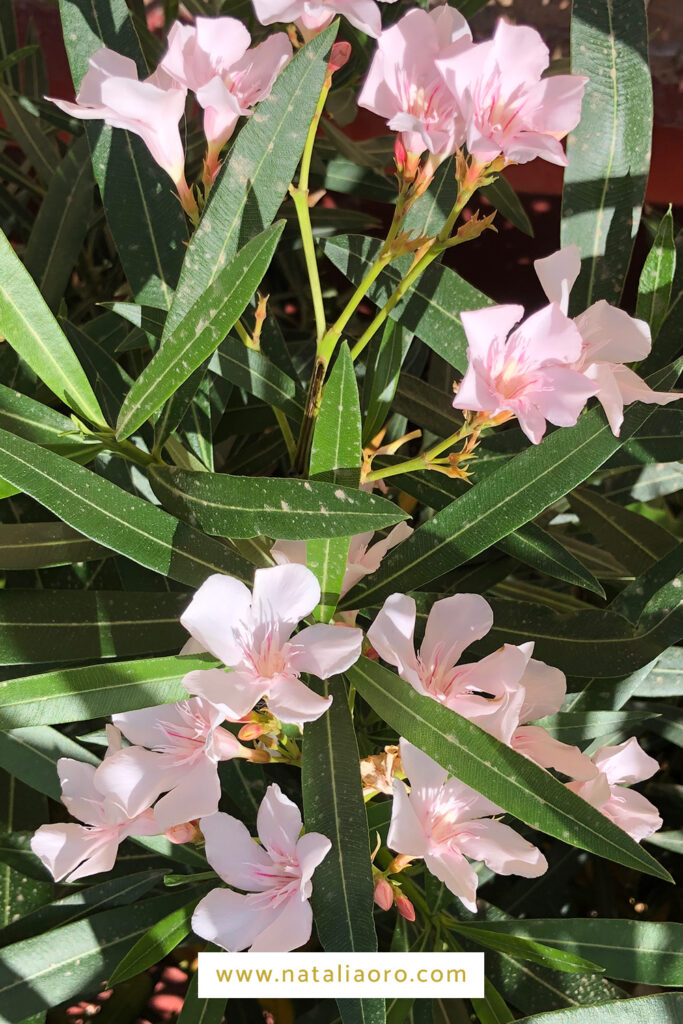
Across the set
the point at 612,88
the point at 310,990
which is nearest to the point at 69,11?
the point at 612,88

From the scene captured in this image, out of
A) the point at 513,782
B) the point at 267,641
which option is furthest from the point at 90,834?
the point at 513,782

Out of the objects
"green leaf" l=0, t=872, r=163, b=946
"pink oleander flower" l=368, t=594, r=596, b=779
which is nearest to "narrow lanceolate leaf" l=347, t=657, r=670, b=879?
"pink oleander flower" l=368, t=594, r=596, b=779

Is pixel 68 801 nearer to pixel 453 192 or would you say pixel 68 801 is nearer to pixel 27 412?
pixel 27 412

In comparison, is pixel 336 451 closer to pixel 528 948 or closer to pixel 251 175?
pixel 251 175

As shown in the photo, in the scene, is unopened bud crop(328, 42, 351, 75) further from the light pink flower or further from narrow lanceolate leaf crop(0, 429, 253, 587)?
narrow lanceolate leaf crop(0, 429, 253, 587)

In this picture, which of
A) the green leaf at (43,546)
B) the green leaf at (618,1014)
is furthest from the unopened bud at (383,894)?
the green leaf at (43,546)

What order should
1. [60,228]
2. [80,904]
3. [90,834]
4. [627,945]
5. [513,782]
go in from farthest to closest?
[60,228] → [80,904] → [627,945] → [90,834] → [513,782]

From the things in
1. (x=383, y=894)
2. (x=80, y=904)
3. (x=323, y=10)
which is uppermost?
(x=323, y=10)
